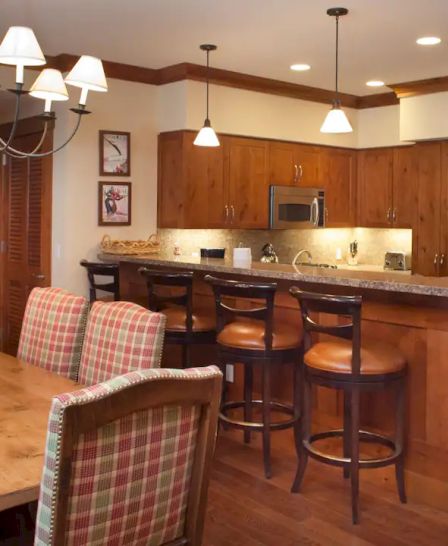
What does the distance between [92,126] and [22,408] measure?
12.1ft

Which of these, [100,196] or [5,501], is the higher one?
[100,196]

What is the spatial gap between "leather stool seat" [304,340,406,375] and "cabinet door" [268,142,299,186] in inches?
135

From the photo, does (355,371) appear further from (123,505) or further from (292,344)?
(123,505)

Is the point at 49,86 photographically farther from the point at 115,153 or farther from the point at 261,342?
the point at 115,153

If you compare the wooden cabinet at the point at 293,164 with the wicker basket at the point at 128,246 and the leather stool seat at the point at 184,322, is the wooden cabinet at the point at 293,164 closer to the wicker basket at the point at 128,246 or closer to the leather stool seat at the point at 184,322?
the wicker basket at the point at 128,246

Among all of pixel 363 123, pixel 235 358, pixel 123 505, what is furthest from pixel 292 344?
pixel 363 123

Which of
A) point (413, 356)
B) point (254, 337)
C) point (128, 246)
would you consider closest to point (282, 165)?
point (128, 246)

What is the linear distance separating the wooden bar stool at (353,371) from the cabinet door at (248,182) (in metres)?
3.00

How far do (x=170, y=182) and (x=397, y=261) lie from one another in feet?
8.73

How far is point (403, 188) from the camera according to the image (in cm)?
702

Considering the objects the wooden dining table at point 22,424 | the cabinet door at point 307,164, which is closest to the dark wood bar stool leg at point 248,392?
the wooden dining table at point 22,424

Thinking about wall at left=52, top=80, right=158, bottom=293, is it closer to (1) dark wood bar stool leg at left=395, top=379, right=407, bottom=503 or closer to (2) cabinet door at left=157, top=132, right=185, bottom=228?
(2) cabinet door at left=157, top=132, right=185, bottom=228

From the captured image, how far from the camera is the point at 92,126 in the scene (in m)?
5.56

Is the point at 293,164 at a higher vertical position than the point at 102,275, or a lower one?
higher
